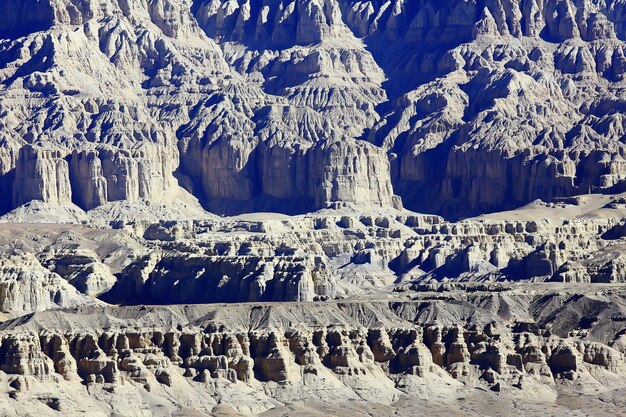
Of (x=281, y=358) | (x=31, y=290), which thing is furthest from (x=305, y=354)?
(x=31, y=290)

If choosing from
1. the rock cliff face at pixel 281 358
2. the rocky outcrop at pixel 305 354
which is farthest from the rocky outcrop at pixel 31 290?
the rocky outcrop at pixel 305 354

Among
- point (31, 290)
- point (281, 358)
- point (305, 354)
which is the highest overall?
point (31, 290)

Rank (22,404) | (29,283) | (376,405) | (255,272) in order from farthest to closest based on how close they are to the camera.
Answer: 1. (255,272)
2. (29,283)
3. (376,405)
4. (22,404)

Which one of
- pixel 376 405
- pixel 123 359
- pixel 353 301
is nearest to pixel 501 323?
pixel 353 301

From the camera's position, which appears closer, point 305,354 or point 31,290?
point 305,354

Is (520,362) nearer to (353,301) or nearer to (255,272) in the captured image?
(353,301)

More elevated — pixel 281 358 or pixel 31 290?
pixel 31 290

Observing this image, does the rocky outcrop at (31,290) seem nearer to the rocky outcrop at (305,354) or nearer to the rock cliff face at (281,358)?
the rock cliff face at (281,358)

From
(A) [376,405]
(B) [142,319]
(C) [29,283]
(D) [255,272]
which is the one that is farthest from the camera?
(D) [255,272]

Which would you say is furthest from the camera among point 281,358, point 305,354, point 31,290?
point 31,290

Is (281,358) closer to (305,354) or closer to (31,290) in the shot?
(305,354)

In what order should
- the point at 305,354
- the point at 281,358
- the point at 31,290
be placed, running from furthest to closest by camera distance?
the point at 31,290
the point at 305,354
the point at 281,358
